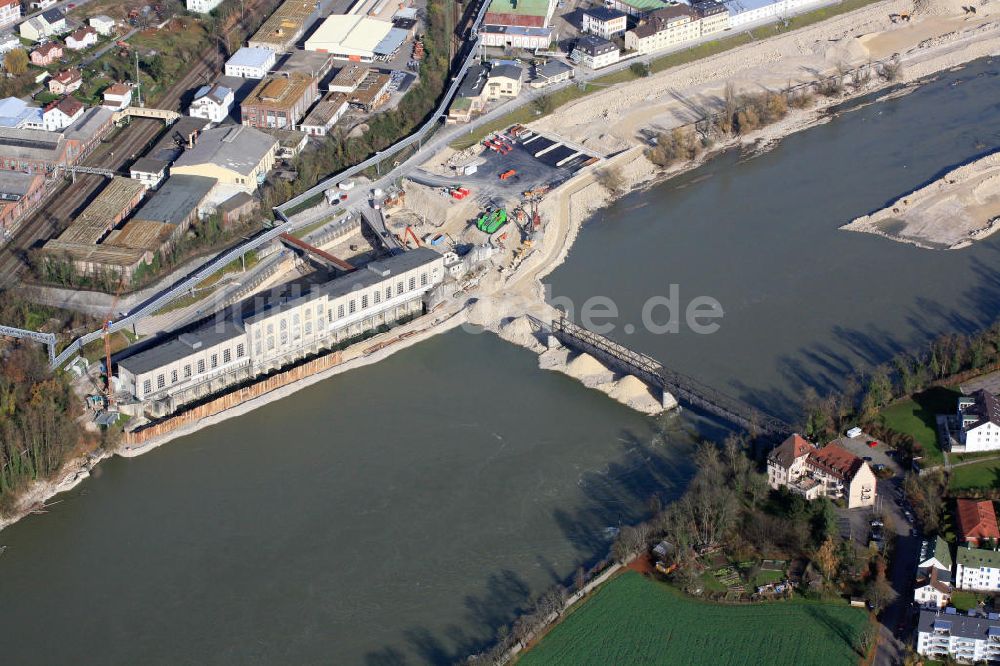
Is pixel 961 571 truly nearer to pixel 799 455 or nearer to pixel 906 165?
pixel 799 455

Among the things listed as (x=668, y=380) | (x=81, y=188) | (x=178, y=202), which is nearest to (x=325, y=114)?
(x=178, y=202)

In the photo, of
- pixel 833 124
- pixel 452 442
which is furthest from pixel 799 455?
pixel 833 124

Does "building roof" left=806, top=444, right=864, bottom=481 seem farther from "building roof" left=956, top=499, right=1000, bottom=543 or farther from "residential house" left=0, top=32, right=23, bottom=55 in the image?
"residential house" left=0, top=32, right=23, bottom=55

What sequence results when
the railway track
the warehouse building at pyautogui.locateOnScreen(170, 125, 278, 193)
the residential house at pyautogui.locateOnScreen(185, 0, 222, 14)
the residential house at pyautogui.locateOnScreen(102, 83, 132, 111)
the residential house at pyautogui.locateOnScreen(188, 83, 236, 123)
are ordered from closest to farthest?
the railway track, the warehouse building at pyautogui.locateOnScreen(170, 125, 278, 193), the residential house at pyautogui.locateOnScreen(188, 83, 236, 123), the residential house at pyautogui.locateOnScreen(102, 83, 132, 111), the residential house at pyautogui.locateOnScreen(185, 0, 222, 14)

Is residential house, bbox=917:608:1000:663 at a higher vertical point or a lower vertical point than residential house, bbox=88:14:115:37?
lower

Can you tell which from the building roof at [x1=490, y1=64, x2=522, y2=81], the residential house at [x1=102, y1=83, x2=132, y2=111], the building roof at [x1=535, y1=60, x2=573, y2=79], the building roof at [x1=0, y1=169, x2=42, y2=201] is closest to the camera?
the building roof at [x1=0, y1=169, x2=42, y2=201]

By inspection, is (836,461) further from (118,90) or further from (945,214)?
(118,90)

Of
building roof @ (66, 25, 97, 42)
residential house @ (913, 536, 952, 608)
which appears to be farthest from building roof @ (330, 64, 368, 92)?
residential house @ (913, 536, 952, 608)
